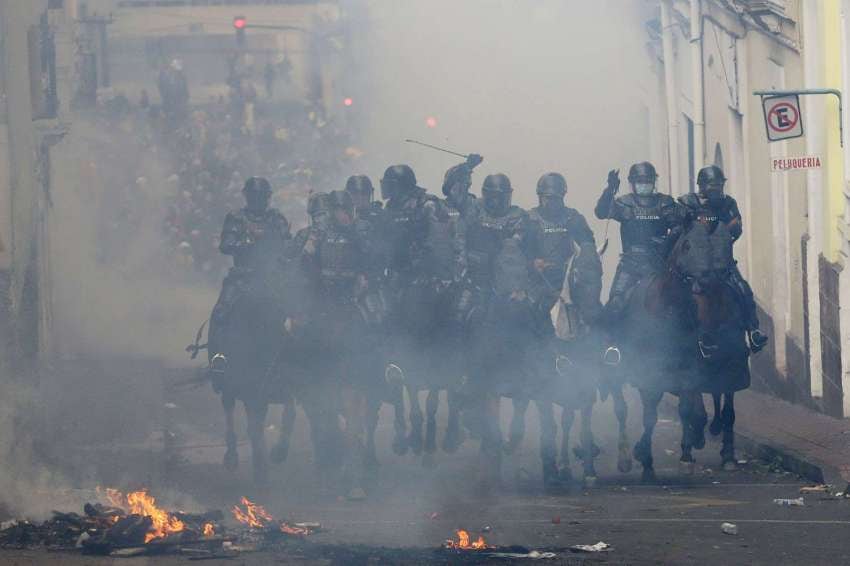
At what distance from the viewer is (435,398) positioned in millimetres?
13578

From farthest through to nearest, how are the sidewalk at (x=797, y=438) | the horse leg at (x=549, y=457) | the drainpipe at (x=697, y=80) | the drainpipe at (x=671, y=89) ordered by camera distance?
the drainpipe at (x=671, y=89) → the drainpipe at (x=697, y=80) → the sidewalk at (x=797, y=438) → the horse leg at (x=549, y=457)

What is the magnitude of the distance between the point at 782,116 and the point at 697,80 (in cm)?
761

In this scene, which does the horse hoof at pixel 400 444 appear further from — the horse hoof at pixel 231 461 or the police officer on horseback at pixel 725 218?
the police officer on horseback at pixel 725 218

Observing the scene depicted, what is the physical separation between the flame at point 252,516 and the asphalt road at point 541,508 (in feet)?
0.76

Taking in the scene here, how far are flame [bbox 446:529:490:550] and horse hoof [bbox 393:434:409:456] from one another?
136 inches

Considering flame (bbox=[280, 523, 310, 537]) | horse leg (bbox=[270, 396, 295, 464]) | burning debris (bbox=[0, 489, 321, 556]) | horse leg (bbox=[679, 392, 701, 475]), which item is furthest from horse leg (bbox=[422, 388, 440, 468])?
flame (bbox=[280, 523, 310, 537])

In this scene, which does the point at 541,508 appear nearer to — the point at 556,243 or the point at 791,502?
the point at 791,502

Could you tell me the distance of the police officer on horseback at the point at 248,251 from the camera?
1314cm

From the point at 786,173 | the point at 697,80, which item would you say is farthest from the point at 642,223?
the point at 697,80

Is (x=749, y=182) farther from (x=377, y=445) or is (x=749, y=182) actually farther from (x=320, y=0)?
(x=320, y=0)

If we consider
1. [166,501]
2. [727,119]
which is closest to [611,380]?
[166,501]

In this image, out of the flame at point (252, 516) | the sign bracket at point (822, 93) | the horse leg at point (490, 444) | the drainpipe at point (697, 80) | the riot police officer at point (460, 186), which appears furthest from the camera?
the drainpipe at point (697, 80)

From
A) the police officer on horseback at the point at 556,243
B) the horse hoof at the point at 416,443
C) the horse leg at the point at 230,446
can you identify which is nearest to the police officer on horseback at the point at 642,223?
the police officer on horseback at the point at 556,243

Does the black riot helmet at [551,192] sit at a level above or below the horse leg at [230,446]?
above
